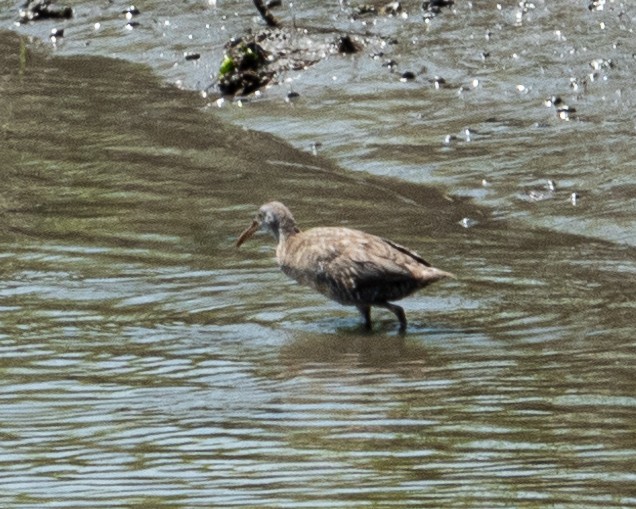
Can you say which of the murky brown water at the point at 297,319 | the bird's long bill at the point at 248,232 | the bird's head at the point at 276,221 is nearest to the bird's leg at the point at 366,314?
the murky brown water at the point at 297,319

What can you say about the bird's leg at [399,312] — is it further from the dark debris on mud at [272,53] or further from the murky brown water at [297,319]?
the dark debris on mud at [272,53]

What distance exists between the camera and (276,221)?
1141 cm

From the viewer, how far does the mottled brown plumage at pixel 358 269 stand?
10.2 metres

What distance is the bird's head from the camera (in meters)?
11.4

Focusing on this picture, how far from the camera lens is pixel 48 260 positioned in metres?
11.9

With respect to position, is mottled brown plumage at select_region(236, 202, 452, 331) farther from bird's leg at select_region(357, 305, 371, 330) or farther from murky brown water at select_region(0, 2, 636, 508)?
murky brown water at select_region(0, 2, 636, 508)

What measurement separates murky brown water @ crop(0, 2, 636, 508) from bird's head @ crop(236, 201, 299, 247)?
291 mm

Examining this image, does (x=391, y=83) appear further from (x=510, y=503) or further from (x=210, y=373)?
(x=510, y=503)

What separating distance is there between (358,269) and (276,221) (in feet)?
4.02

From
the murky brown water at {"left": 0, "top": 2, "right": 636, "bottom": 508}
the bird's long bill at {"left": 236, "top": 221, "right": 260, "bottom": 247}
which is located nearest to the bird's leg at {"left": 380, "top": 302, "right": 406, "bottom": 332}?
the murky brown water at {"left": 0, "top": 2, "right": 636, "bottom": 508}

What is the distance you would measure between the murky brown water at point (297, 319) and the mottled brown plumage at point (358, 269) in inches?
9.0

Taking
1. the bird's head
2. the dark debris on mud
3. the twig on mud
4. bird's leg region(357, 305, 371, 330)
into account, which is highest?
the twig on mud

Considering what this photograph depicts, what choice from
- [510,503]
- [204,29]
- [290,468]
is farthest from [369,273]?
[204,29]

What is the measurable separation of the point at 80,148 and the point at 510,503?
938 cm
